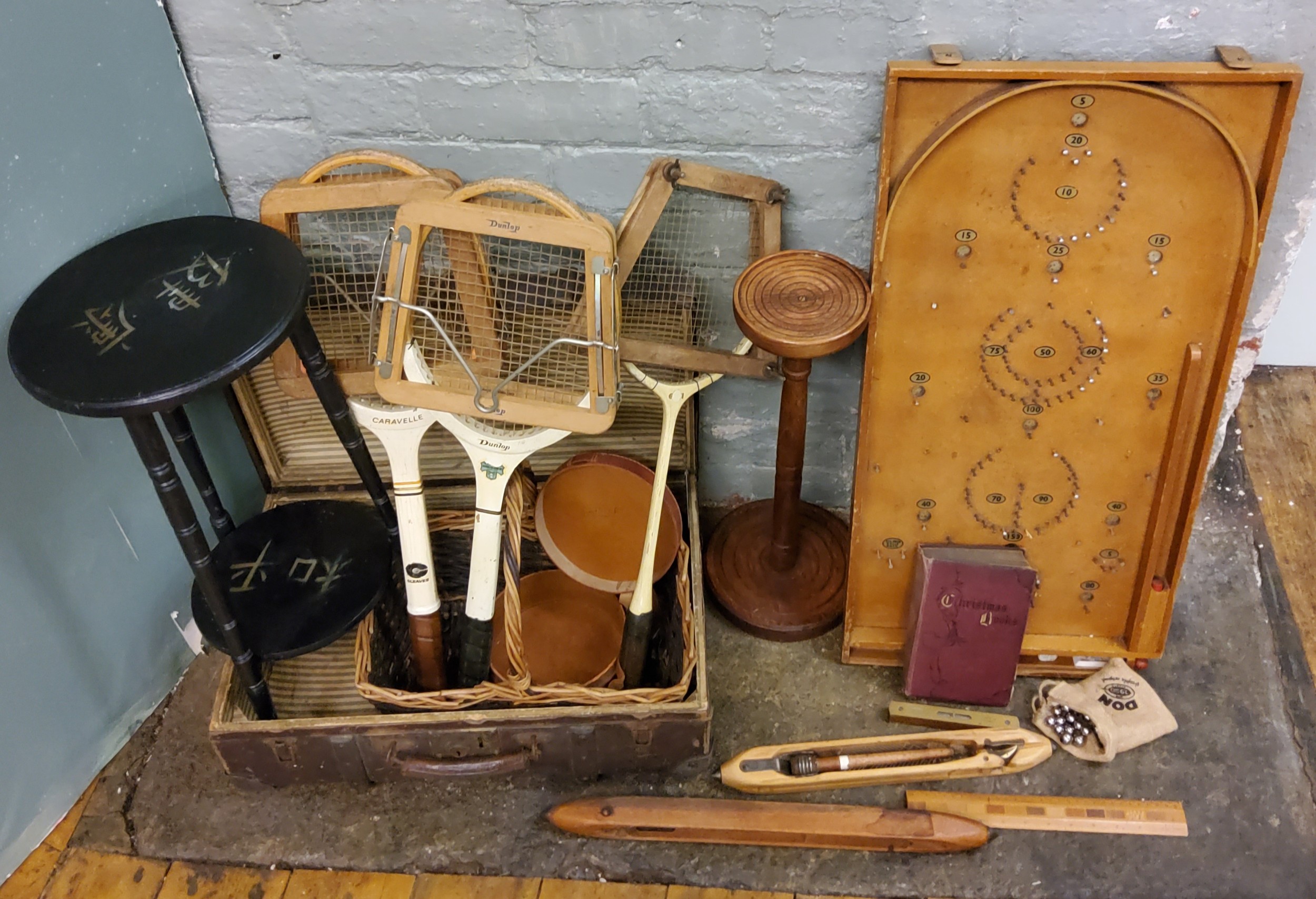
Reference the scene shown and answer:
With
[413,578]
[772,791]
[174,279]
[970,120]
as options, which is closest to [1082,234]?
[970,120]

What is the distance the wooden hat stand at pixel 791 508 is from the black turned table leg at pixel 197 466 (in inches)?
31.7

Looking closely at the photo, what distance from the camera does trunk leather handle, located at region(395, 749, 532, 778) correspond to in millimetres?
1427

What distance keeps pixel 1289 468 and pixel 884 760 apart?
1.13m

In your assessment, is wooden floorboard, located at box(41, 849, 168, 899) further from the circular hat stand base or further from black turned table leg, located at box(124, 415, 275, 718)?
the circular hat stand base

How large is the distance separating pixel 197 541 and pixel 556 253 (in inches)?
26.0

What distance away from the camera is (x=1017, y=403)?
143cm

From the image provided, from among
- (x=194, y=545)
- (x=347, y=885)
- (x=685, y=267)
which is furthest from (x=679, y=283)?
(x=347, y=885)

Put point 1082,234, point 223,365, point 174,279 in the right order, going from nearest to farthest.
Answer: point 223,365, point 174,279, point 1082,234

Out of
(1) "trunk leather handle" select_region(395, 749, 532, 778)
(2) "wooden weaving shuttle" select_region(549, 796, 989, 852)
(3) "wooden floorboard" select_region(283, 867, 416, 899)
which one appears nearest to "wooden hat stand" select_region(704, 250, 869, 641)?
(2) "wooden weaving shuttle" select_region(549, 796, 989, 852)

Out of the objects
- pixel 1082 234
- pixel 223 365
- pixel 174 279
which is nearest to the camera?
pixel 223 365

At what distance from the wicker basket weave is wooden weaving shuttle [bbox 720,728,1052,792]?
0.18 metres

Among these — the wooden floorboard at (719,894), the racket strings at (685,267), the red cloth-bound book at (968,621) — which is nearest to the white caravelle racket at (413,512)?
the racket strings at (685,267)

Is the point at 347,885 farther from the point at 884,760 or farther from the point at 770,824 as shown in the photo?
the point at 884,760

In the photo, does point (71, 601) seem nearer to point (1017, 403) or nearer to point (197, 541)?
point (197, 541)
